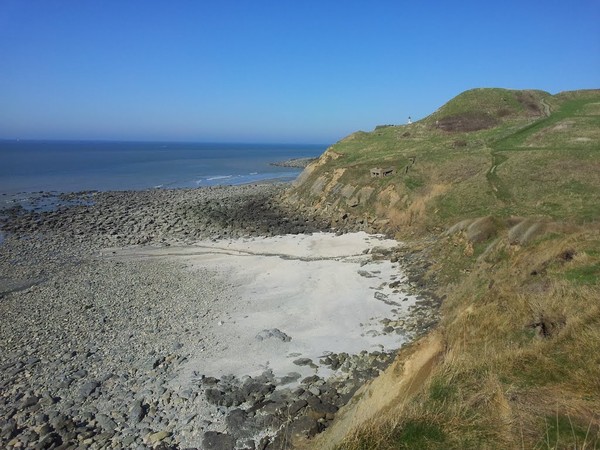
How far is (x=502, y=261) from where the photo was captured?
2106 cm

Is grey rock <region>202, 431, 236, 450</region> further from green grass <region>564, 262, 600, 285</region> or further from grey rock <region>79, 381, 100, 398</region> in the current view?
green grass <region>564, 262, 600, 285</region>

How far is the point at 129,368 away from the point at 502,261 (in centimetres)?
1821

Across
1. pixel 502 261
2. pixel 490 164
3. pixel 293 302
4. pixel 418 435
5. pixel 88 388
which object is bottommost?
pixel 88 388

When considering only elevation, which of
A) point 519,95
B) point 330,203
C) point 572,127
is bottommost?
point 330,203

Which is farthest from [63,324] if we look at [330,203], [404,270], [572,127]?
[572,127]

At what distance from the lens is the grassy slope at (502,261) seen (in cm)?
769

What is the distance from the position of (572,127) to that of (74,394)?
54.2 m

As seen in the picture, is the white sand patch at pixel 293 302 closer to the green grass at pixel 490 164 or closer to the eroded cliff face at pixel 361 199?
the eroded cliff face at pixel 361 199

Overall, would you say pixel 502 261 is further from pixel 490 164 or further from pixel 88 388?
pixel 490 164

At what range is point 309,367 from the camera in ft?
57.7

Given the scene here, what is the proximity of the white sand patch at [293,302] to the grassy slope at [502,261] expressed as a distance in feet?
12.8

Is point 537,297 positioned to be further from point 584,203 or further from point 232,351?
point 584,203

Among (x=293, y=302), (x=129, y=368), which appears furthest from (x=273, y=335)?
(x=129, y=368)

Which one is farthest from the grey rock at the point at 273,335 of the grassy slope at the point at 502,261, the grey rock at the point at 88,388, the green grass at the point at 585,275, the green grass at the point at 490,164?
the green grass at the point at 490,164
